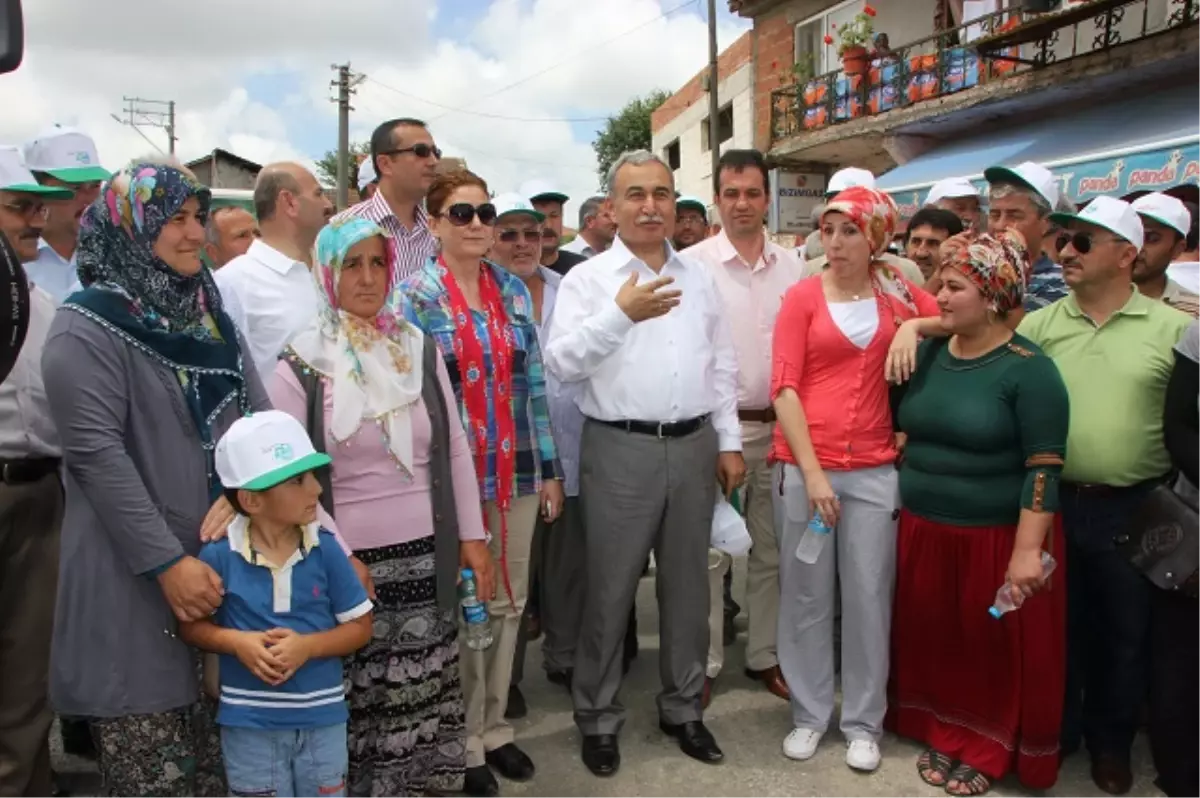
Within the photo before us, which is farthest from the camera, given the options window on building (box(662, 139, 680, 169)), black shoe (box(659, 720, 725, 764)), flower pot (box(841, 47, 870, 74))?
window on building (box(662, 139, 680, 169))

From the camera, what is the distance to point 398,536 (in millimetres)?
2725

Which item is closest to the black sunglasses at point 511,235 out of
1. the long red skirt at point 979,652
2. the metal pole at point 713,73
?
the long red skirt at point 979,652

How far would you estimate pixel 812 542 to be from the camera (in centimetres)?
334

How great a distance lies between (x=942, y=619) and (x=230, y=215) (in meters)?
4.53

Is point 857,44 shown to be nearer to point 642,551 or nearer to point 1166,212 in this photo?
point 1166,212

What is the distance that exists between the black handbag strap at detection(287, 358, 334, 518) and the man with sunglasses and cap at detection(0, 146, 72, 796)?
931 millimetres

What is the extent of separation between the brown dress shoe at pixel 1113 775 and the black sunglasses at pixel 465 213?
119 inches

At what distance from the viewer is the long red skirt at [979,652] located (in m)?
3.12

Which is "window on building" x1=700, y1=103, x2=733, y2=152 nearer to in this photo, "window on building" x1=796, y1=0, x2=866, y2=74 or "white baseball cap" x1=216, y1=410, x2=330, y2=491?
"window on building" x1=796, y1=0, x2=866, y2=74

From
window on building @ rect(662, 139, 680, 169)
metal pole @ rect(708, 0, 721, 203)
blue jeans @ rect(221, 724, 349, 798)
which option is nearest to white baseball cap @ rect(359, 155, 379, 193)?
blue jeans @ rect(221, 724, 349, 798)

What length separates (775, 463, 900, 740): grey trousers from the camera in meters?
3.36

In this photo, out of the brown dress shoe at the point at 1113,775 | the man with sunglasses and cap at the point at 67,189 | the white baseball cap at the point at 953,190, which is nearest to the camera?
the brown dress shoe at the point at 1113,775

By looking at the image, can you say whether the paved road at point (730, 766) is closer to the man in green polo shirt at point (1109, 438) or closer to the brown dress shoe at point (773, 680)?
the brown dress shoe at point (773, 680)

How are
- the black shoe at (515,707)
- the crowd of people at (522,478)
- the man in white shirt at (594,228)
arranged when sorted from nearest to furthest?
the crowd of people at (522,478)
the black shoe at (515,707)
the man in white shirt at (594,228)
